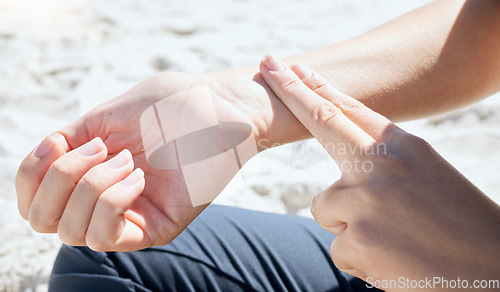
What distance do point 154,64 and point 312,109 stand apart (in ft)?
4.68

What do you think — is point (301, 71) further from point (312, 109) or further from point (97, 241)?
point (97, 241)

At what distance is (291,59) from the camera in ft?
3.56

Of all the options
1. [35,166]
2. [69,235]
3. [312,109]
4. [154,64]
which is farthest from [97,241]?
[154,64]

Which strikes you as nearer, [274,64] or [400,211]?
[400,211]

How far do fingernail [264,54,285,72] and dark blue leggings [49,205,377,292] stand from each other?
34 cm

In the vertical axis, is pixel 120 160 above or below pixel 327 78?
below

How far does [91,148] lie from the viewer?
2.66 ft

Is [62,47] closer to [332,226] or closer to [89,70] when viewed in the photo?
[89,70]

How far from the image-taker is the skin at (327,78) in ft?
2.74

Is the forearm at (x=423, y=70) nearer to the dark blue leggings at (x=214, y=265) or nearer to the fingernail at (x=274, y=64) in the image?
the fingernail at (x=274, y=64)

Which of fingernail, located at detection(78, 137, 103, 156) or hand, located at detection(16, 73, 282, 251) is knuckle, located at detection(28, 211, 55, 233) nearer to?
hand, located at detection(16, 73, 282, 251)

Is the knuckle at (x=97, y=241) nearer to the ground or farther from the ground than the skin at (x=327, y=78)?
nearer to the ground

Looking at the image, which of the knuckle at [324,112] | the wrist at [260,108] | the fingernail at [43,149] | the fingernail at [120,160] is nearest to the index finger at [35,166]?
the fingernail at [43,149]

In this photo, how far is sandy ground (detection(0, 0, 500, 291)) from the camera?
4.93 ft
